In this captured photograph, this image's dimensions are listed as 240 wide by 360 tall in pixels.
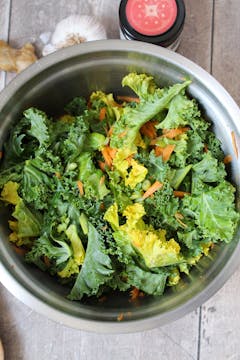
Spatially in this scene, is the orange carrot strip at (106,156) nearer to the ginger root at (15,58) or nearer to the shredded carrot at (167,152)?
the shredded carrot at (167,152)

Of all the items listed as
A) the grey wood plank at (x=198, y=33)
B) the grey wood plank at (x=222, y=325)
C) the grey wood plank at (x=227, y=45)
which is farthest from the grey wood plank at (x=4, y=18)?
the grey wood plank at (x=222, y=325)

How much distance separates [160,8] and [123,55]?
229mm

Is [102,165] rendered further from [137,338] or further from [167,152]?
[137,338]

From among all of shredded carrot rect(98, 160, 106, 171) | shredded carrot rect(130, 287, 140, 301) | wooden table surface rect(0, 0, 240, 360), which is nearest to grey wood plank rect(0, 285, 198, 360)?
wooden table surface rect(0, 0, 240, 360)

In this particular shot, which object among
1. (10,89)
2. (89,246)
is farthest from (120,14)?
(89,246)

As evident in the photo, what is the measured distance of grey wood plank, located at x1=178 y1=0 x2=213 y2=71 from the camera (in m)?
1.56

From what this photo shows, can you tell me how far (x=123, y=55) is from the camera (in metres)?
1.29

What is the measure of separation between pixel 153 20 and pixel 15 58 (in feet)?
1.38

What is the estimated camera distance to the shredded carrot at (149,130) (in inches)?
52.4

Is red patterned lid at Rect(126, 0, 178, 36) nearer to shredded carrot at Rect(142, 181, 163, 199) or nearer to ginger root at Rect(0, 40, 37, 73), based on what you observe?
ginger root at Rect(0, 40, 37, 73)

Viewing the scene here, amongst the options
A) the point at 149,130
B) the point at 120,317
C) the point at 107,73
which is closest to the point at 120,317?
the point at 120,317

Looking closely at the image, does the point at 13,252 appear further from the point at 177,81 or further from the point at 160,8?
the point at 160,8

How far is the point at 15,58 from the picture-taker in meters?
1.51

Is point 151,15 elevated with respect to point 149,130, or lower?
elevated
